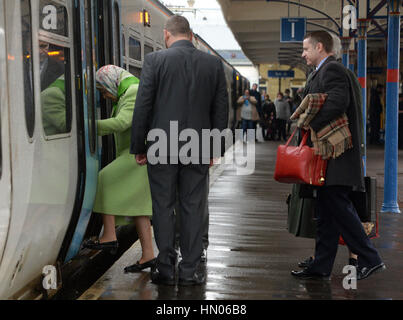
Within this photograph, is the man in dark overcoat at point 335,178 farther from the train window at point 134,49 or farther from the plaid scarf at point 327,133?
the train window at point 134,49

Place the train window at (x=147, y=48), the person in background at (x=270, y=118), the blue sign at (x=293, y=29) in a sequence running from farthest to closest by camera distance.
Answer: the person in background at (x=270, y=118), the blue sign at (x=293, y=29), the train window at (x=147, y=48)

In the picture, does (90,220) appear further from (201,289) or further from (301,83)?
(301,83)

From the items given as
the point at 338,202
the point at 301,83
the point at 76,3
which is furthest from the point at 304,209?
the point at 301,83

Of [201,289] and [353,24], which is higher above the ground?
[353,24]

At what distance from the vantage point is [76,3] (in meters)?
4.59

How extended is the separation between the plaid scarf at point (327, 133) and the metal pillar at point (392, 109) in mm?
3998

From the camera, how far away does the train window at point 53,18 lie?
4.00 meters

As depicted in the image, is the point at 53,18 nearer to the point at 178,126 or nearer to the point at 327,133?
the point at 178,126

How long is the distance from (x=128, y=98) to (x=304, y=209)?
1.55m

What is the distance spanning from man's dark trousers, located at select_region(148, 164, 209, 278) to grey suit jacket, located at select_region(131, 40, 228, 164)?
15 cm

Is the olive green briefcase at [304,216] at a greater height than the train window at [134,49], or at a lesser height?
lesser

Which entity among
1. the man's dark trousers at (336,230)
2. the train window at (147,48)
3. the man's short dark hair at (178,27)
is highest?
the train window at (147,48)

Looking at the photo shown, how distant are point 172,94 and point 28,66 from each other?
1009 millimetres

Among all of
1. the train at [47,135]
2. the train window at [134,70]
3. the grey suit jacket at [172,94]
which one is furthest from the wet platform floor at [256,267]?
the train window at [134,70]
